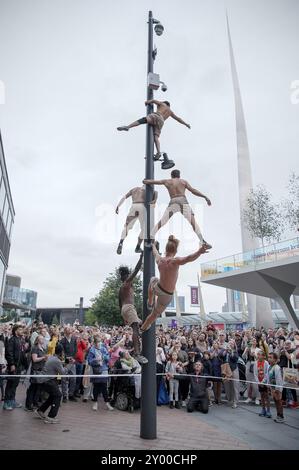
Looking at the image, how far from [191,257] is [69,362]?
784cm

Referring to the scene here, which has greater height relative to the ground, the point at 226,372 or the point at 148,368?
the point at 148,368

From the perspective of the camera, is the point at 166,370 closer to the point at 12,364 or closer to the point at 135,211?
the point at 12,364

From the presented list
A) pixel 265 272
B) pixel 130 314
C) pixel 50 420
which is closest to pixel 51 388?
pixel 50 420

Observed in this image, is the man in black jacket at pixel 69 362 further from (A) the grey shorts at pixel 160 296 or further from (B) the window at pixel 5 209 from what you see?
(B) the window at pixel 5 209

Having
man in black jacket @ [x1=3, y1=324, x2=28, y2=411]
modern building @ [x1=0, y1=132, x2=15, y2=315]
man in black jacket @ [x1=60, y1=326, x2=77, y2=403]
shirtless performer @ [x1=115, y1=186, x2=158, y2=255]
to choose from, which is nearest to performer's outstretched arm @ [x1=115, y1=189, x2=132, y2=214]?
shirtless performer @ [x1=115, y1=186, x2=158, y2=255]

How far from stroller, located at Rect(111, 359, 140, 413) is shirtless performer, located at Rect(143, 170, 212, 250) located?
5.50 meters

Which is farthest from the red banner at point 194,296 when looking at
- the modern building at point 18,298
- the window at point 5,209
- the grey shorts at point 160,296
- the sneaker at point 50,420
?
the grey shorts at point 160,296

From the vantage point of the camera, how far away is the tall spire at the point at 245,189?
34688 millimetres

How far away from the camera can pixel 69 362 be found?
34.6ft

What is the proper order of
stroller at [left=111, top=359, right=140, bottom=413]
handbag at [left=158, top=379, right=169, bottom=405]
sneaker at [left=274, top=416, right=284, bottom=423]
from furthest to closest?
handbag at [left=158, top=379, right=169, bottom=405]
stroller at [left=111, top=359, right=140, bottom=413]
sneaker at [left=274, top=416, right=284, bottom=423]

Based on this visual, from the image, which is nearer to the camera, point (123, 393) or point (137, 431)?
point (137, 431)

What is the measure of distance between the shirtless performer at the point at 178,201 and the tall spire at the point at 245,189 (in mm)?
30427

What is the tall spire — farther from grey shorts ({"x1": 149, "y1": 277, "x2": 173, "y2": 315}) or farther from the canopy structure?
grey shorts ({"x1": 149, "y1": 277, "x2": 173, "y2": 315})

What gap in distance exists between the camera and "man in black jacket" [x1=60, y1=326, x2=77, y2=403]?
10.3m
